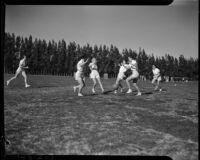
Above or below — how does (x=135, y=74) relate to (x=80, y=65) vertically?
below

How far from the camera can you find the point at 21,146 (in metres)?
3.11

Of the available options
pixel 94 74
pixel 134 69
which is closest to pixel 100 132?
pixel 134 69

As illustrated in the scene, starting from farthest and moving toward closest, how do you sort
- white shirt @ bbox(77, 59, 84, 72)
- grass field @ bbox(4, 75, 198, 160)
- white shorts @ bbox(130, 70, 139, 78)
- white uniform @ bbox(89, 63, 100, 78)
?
white uniform @ bbox(89, 63, 100, 78) → white shorts @ bbox(130, 70, 139, 78) → white shirt @ bbox(77, 59, 84, 72) → grass field @ bbox(4, 75, 198, 160)

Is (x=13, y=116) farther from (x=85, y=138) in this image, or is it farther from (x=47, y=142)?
(x=85, y=138)

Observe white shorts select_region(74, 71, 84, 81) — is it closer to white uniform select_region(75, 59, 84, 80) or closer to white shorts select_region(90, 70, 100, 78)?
white uniform select_region(75, 59, 84, 80)

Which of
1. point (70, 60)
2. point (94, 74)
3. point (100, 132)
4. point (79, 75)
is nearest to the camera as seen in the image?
point (100, 132)

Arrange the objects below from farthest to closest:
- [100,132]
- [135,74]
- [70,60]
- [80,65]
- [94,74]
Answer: [70,60] → [94,74] → [135,74] → [80,65] → [100,132]

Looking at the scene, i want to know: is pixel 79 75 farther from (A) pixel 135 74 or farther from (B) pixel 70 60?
(B) pixel 70 60

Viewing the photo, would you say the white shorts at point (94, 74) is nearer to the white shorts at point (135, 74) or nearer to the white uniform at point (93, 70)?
the white uniform at point (93, 70)

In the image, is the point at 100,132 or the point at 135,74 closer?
the point at 100,132

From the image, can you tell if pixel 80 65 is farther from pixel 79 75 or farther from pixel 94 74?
pixel 94 74

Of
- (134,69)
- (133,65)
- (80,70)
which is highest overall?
(133,65)

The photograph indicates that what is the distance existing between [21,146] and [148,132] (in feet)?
7.89

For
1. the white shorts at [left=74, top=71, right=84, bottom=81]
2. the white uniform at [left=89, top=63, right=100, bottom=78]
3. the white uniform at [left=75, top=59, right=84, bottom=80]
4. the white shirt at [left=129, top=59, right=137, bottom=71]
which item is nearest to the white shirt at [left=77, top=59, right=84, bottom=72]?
the white uniform at [left=75, top=59, right=84, bottom=80]
